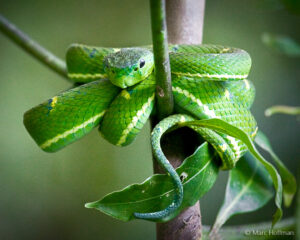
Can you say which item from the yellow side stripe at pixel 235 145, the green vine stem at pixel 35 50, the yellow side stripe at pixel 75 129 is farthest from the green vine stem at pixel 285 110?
the green vine stem at pixel 35 50

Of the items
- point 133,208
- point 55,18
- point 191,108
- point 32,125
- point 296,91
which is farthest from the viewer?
point 55,18

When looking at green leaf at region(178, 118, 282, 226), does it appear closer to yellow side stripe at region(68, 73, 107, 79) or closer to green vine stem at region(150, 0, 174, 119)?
green vine stem at region(150, 0, 174, 119)

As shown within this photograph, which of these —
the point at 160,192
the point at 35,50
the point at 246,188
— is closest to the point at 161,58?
the point at 160,192

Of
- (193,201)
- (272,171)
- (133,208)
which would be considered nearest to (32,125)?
(133,208)

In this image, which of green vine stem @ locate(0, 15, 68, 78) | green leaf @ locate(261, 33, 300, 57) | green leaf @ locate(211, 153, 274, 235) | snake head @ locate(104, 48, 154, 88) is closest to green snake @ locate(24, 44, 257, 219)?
snake head @ locate(104, 48, 154, 88)

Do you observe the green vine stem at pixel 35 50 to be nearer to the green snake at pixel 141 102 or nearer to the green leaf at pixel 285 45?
the green snake at pixel 141 102

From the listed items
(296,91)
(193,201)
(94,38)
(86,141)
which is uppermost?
(193,201)

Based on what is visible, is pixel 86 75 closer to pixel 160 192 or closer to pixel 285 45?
pixel 160 192

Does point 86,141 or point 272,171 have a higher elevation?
point 272,171

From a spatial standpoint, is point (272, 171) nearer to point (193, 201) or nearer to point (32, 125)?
point (193, 201)
